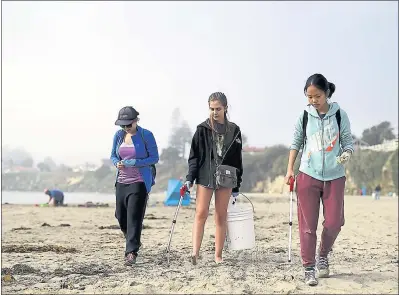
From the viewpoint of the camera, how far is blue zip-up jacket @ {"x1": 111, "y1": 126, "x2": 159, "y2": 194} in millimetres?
5535

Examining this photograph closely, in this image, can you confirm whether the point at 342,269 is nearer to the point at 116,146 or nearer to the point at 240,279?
the point at 240,279

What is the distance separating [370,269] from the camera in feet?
16.3

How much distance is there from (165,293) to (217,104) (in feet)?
7.25

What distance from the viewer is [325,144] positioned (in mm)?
4480

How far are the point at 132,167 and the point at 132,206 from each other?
0.44m

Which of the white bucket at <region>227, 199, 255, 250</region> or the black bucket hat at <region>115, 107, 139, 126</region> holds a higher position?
the black bucket hat at <region>115, 107, 139, 126</region>

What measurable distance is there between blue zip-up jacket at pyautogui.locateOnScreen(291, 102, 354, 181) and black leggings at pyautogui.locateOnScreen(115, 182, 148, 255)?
191 centimetres

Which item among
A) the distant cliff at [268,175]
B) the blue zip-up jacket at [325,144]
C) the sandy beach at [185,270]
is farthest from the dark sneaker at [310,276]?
the distant cliff at [268,175]

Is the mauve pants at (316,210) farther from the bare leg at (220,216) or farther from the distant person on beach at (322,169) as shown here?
the bare leg at (220,216)

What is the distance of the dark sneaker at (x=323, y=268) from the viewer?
4441 mm

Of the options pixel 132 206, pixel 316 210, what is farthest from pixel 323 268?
pixel 132 206

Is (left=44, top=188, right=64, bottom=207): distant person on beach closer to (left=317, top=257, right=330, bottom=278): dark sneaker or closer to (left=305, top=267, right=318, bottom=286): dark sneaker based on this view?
(left=317, top=257, right=330, bottom=278): dark sneaker

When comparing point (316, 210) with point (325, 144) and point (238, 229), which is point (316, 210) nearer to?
point (325, 144)

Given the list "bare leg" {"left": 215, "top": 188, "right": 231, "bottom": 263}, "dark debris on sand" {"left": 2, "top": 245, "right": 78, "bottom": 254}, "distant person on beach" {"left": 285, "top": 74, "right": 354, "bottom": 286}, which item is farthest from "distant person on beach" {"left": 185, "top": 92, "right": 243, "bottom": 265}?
"dark debris on sand" {"left": 2, "top": 245, "right": 78, "bottom": 254}
